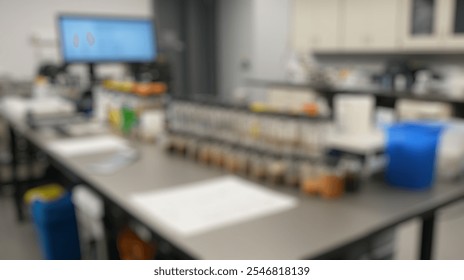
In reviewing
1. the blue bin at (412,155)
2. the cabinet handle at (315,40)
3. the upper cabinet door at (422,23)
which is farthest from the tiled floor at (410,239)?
the cabinet handle at (315,40)

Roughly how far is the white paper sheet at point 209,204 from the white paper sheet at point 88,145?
0.65m

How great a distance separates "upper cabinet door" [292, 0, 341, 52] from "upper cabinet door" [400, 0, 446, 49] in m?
0.76

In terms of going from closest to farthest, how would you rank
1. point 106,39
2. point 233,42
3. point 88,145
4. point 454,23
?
1. point 88,145
2. point 106,39
3. point 454,23
4. point 233,42

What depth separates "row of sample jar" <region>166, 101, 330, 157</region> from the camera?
4.25 feet

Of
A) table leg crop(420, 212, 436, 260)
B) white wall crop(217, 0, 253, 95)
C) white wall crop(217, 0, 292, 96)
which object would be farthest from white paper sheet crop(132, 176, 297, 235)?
white wall crop(217, 0, 253, 95)

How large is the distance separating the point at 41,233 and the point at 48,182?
5.52 ft

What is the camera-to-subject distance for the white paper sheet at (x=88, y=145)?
1.80 metres

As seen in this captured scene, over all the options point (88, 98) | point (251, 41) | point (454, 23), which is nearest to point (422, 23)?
point (454, 23)

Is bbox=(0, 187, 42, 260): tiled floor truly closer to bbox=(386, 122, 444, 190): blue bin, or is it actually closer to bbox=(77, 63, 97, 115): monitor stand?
bbox=(77, 63, 97, 115): monitor stand

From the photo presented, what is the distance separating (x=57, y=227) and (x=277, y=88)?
3240 millimetres

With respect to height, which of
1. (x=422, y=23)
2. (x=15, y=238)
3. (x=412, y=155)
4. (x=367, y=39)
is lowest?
(x=15, y=238)

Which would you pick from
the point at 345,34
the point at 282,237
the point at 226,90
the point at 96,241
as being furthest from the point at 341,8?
the point at 282,237

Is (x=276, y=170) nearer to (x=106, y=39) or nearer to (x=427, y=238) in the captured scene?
(x=427, y=238)

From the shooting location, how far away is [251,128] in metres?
1.45
